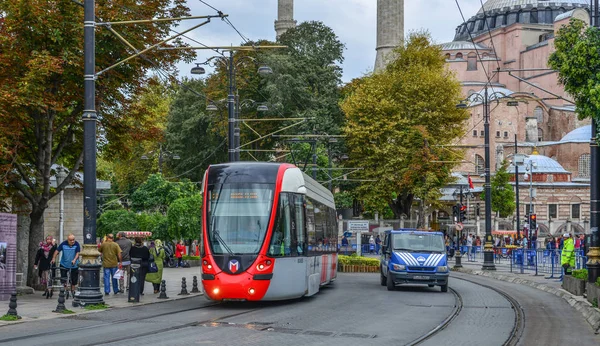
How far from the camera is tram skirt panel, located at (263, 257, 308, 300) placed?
17.9 metres

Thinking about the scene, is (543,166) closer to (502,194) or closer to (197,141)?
Answer: (502,194)

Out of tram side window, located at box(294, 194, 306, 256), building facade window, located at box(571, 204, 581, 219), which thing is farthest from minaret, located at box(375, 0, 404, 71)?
tram side window, located at box(294, 194, 306, 256)

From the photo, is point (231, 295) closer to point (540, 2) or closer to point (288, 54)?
point (288, 54)

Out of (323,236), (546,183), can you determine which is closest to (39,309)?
(323,236)

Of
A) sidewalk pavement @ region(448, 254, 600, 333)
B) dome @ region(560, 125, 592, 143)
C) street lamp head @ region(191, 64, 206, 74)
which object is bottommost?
sidewalk pavement @ region(448, 254, 600, 333)

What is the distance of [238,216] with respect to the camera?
18000 mm

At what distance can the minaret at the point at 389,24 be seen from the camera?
3605 inches

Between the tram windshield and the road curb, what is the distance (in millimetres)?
6103

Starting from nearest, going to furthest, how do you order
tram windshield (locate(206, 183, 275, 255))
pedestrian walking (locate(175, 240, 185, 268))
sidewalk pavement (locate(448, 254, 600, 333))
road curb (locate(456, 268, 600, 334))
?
road curb (locate(456, 268, 600, 334)), sidewalk pavement (locate(448, 254, 600, 333)), tram windshield (locate(206, 183, 275, 255)), pedestrian walking (locate(175, 240, 185, 268))

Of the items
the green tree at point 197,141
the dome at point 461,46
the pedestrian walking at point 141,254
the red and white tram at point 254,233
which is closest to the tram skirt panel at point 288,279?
the red and white tram at point 254,233

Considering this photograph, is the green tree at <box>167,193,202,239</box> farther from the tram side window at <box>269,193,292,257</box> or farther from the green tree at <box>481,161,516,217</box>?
the green tree at <box>481,161,516,217</box>

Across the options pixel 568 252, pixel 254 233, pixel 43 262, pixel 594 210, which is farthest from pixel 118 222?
pixel 594 210

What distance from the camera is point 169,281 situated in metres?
28.6

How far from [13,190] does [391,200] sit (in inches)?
1627
